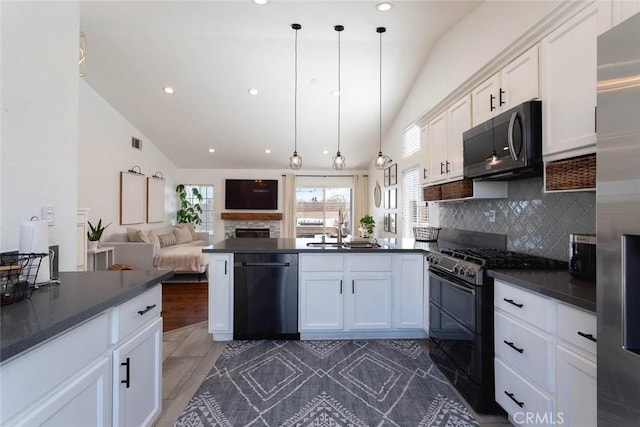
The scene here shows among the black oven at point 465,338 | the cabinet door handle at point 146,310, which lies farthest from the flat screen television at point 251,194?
the cabinet door handle at point 146,310

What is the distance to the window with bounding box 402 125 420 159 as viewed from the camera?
5.01 meters

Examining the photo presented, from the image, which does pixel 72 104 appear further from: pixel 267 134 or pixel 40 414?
pixel 267 134

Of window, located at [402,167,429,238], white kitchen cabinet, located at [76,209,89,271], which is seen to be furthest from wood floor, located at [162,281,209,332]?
window, located at [402,167,429,238]

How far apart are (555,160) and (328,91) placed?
13.4 ft

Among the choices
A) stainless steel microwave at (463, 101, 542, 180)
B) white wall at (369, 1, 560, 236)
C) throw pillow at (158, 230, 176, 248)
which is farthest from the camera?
throw pillow at (158, 230, 176, 248)

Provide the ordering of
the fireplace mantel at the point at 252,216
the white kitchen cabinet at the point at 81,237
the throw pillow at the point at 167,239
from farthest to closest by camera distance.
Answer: the fireplace mantel at the point at 252,216, the throw pillow at the point at 167,239, the white kitchen cabinet at the point at 81,237

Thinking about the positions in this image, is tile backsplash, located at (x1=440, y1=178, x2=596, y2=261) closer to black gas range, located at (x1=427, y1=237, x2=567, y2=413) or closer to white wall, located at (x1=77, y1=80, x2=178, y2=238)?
black gas range, located at (x1=427, y1=237, x2=567, y2=413)

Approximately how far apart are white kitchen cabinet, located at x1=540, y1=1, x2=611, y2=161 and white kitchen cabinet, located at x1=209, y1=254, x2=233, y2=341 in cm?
267

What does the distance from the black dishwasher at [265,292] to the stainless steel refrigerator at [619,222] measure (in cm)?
236

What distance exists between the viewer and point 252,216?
8617mm

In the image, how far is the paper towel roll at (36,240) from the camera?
4.58 feet

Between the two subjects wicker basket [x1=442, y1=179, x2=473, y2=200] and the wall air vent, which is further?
the wall air vent

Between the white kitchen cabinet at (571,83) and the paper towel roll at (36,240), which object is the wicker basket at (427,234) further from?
the paper towel roll at (36,240)

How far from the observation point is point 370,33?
3812 millimetres
